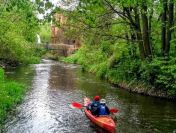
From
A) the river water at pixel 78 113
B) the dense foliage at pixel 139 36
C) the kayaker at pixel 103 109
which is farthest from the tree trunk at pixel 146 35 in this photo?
the kayaker at pixel 103 109

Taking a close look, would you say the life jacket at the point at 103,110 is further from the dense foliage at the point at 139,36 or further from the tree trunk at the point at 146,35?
the tree trunk at the point at 146,35

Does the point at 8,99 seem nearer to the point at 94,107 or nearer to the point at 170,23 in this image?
the point at 94,107

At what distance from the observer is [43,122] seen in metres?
17.9

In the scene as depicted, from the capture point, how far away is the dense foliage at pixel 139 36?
23797 mm

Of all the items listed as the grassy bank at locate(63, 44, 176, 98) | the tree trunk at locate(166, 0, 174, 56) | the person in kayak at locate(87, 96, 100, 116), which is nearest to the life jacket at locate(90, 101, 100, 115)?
the person in kayak at locate(87, 96, 100, 116)

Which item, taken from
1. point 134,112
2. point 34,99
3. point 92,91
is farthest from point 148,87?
point 34,99

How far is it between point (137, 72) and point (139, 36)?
3.07m

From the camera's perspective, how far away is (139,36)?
28766mm

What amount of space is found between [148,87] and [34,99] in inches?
355

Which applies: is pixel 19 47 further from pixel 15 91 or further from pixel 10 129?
pixel 10 129

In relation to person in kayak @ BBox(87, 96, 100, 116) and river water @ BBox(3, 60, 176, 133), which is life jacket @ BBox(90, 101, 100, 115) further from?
river water @ BBox(3, 60, 176, 133)

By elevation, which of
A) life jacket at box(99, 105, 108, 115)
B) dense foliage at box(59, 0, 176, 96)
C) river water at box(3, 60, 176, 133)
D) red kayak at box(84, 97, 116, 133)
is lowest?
river water at box(3, 60, 176, 133)

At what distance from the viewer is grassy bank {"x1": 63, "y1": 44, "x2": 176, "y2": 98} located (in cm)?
2380

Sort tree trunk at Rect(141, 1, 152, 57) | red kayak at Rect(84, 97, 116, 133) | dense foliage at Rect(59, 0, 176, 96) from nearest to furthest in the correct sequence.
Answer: red kayak at Rect(84, 97, 116, 133)
dense foliage at Rect(59, 0, 176, 96)
tree trunk at Rect(141, 1, 152, 57)
